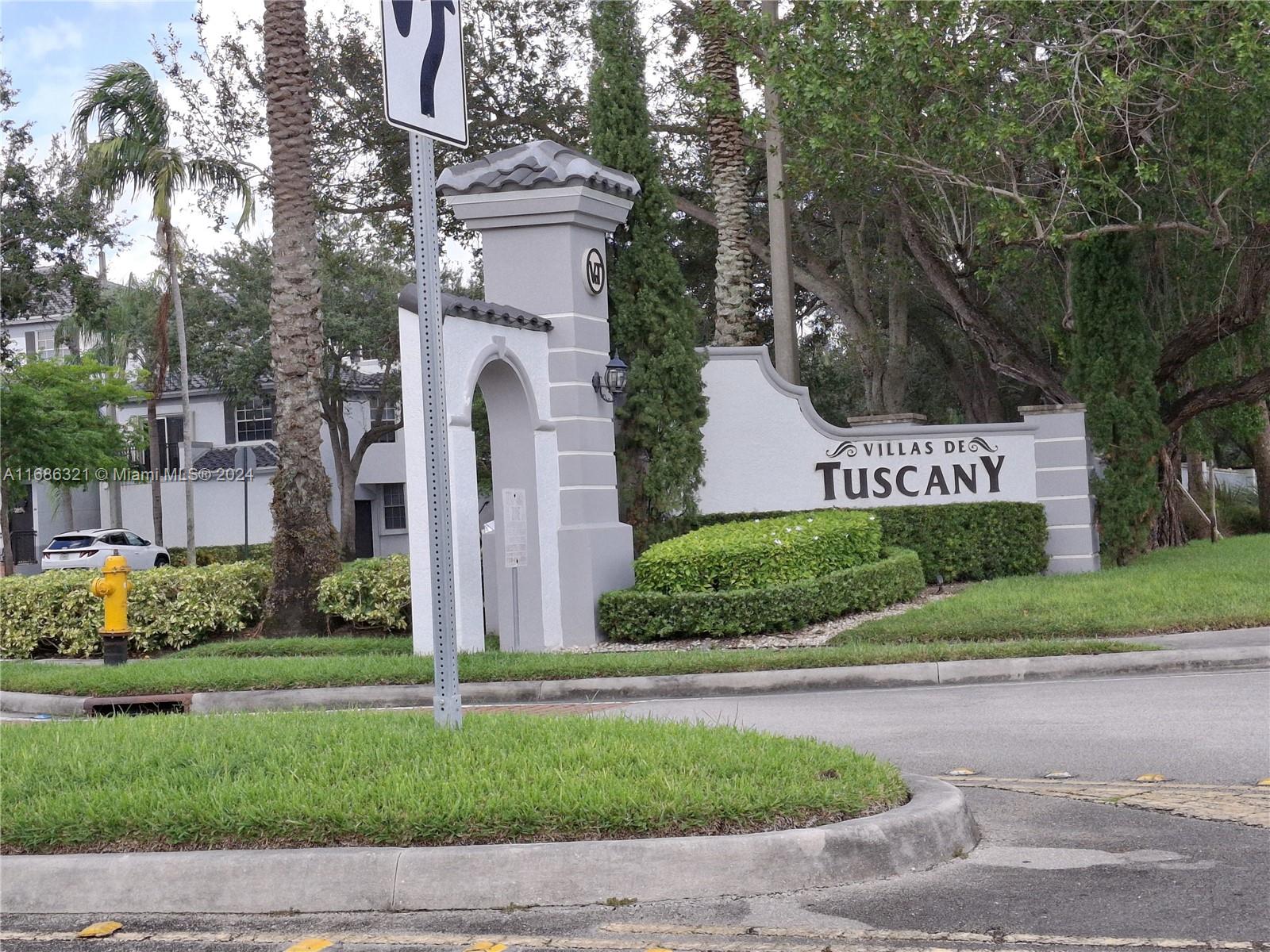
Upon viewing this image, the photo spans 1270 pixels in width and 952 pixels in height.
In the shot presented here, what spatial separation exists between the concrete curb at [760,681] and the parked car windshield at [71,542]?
27.2 m

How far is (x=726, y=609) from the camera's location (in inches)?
584

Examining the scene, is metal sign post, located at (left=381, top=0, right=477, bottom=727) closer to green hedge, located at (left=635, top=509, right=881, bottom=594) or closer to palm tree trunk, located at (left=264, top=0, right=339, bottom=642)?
green hedge, located at (left=635, top=509, right=881, bottom=594)

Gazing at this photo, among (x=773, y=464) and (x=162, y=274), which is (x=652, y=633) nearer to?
(x=773, y=464)

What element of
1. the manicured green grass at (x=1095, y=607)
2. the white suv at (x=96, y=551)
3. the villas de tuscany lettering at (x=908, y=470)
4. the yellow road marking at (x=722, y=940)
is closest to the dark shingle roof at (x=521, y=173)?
the villas de tuscany lettering at (x=908, y=470)

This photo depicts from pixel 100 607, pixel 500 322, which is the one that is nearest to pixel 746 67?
pixel 500 322

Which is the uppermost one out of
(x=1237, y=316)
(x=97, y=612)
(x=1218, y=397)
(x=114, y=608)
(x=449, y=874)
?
(x=1237, y=316)

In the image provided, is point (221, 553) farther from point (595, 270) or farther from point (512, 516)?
point (512, 516)

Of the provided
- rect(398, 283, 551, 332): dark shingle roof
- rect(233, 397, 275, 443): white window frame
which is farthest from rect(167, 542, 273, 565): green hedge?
rect(398, 283, 551, 332): dark shingle roof

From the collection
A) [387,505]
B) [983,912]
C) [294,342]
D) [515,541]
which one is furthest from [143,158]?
[983,912]

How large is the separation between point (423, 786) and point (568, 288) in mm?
10158

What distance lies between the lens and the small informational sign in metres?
14.7

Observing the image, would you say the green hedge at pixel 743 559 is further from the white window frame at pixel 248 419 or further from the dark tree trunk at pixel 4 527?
the white window frame at pixel 248 419

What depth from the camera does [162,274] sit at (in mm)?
40219

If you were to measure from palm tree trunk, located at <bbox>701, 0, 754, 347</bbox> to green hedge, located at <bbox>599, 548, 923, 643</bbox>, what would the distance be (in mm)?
7529
